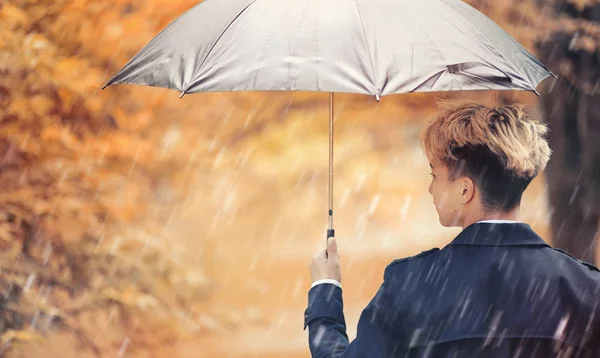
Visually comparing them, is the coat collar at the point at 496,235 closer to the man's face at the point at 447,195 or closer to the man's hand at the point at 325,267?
the man's face at the point at 447,195

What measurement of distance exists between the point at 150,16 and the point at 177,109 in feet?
3.48

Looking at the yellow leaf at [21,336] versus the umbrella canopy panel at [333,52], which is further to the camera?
the yellow leaf at [21,336]

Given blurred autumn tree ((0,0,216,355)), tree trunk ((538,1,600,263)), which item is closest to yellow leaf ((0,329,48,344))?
blurred autumn tree ((0,0,216,355))

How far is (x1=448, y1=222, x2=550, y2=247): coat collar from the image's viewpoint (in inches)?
78.7

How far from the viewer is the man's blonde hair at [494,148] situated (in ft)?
6.55

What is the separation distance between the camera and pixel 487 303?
1.93 m

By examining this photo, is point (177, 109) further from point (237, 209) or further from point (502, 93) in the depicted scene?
point (502, 93)

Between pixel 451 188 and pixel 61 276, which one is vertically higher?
pixel 451 188

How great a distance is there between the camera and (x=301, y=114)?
757 cm

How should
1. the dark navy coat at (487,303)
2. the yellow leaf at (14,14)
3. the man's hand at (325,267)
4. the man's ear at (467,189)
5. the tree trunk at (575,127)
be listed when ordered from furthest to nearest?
1. the yellow leaf at (14,14)
2. the tree trunk at (575,127)
3. the man's hand at (325,267)
4. the man's ear at (467,189)
5. the dark navy coat at (487,303)

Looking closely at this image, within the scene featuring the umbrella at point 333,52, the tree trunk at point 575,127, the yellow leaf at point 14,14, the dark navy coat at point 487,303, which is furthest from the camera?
the yellow leaf at point 14,14

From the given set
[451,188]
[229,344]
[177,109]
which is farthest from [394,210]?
[451,188]

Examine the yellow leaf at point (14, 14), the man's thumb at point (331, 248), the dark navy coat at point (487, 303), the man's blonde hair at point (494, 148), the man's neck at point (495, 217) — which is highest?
the man's blonde hair at point (494, 148)

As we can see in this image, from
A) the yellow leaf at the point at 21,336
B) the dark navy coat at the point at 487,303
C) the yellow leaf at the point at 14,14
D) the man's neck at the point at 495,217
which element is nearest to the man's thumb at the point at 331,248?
the dark navy coat at the point at 487,303
